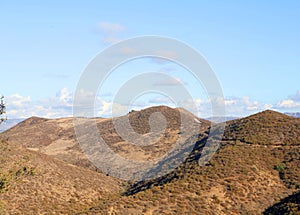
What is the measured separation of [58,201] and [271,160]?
36.6 meters

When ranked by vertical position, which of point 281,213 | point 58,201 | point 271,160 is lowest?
point 58,201

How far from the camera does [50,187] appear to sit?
6194 centimetres

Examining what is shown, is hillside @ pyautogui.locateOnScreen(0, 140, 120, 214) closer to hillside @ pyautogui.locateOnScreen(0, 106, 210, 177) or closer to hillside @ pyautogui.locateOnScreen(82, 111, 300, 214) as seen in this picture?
hillside @ pyautogui.locateOnScreen(82, 111, 300, 214)

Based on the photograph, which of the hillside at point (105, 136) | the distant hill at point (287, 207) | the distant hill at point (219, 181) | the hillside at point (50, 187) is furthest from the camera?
the hillside at point (105, 136)

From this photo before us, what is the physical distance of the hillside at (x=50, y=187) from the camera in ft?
175

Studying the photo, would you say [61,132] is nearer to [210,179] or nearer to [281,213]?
[210,179]

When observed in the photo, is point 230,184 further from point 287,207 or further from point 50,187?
point 50,187

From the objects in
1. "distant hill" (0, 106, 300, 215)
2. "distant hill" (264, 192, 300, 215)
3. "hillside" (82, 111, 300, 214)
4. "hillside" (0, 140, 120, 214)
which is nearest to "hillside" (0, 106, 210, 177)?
"hillside" (0, 140, 120, 214)

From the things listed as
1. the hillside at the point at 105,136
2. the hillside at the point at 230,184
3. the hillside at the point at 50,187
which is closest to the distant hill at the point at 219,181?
the hillside at the point at 230,184

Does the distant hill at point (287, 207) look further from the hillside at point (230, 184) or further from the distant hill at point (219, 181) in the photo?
the hillside at point (230, 184)

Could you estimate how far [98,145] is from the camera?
390 feet

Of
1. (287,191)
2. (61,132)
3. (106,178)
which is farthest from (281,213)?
(61,132)

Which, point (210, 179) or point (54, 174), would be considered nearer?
point (210, 179)

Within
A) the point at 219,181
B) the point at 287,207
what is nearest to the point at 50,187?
the point at 219,181
